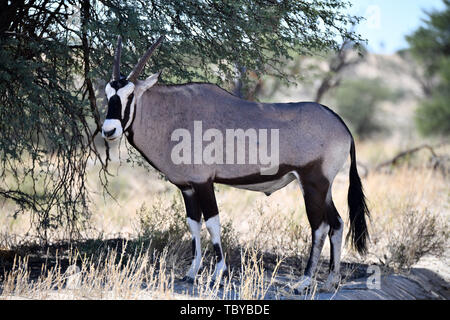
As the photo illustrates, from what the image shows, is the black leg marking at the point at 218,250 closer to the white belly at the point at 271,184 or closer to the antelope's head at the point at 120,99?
the white belly at the point at 271,184

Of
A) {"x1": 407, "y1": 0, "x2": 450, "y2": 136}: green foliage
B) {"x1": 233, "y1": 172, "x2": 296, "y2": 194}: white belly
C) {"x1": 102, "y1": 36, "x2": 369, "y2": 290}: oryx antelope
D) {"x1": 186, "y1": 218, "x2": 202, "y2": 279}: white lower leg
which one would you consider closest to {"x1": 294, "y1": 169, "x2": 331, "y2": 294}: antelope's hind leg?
{"x1": 102, "y1": 36, "x2": 369, "y2": 290}: oryx antelope

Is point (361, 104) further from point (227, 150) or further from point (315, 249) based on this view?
point (227, 150)

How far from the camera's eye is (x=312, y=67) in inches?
525

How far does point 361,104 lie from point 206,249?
30.0 metres

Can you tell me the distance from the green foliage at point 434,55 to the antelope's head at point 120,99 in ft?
71.2

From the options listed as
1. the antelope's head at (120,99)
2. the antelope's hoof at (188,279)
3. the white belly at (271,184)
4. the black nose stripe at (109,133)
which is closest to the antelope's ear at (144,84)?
the antelope's head at (120,99)

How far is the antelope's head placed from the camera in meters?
5.10

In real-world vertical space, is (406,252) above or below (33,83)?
below

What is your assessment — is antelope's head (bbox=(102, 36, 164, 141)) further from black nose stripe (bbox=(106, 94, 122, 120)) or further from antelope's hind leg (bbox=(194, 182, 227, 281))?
antelope's hind leg (bbox=(194, 182, 227, 281))

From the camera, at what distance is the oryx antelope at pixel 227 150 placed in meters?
5.59
